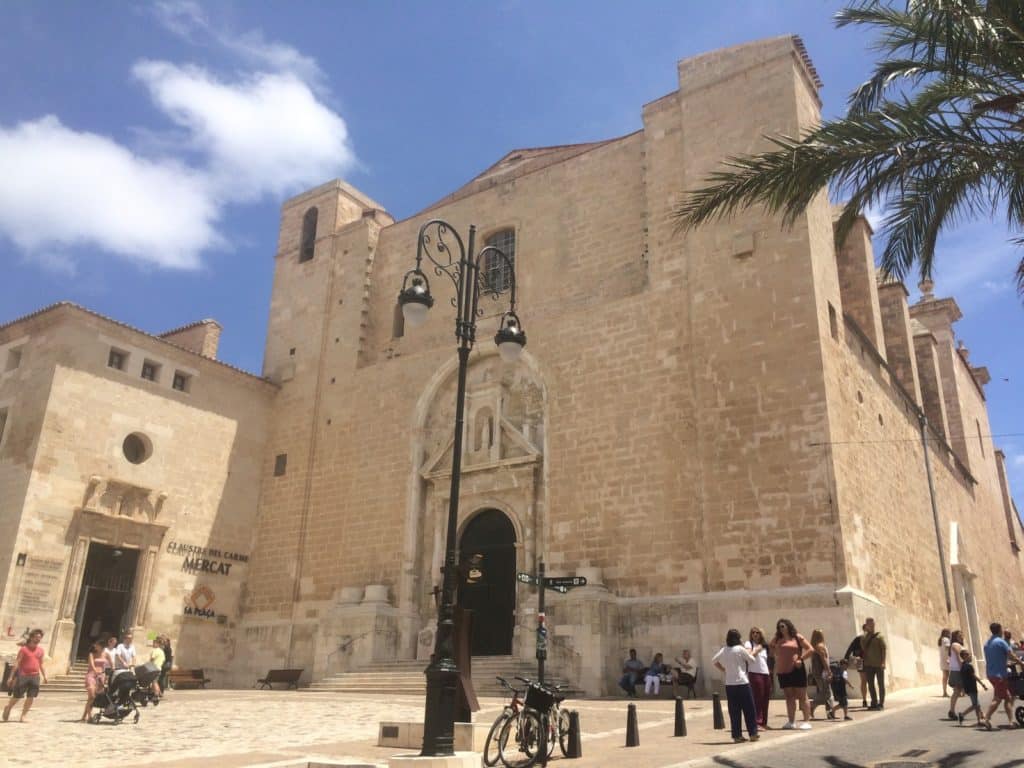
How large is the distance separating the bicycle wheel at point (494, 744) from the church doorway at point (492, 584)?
9572 millimetres

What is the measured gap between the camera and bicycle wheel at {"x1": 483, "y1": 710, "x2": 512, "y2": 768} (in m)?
7.12

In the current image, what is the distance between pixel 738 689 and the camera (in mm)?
8367

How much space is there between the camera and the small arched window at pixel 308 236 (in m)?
25.4

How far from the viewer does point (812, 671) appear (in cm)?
1100

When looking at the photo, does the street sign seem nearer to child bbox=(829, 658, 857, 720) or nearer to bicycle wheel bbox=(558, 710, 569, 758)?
child bbox=(829, 658, 857, 720)

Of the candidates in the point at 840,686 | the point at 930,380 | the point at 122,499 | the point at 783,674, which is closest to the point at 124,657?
the point at 122,499

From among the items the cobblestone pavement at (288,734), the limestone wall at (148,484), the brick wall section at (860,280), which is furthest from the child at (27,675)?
the brick wall section at (860,280)

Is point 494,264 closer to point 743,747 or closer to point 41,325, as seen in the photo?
point 41,325

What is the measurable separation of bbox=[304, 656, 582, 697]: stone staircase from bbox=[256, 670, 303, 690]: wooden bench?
1898 mm

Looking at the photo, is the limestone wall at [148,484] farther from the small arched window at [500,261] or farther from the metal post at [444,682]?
the metal post at [444,682]

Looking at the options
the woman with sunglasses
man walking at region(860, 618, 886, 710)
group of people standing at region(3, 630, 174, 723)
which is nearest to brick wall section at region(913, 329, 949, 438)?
man walking at region(860, 618, 886, 710)

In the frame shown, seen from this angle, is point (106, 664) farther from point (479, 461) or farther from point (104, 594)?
point (479, 461)

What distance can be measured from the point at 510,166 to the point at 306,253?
265 inches

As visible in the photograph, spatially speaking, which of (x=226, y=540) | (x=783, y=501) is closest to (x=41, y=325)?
(x=226, y=540)
